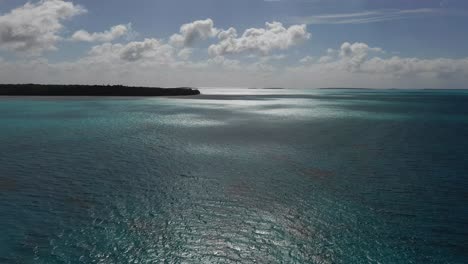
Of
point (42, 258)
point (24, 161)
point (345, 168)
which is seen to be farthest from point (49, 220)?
point (345, 168)

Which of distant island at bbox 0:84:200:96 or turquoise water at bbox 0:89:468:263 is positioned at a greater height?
distant island at bbox 0:84:200:96

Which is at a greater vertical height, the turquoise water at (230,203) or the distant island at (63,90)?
the distant island at (63,90)

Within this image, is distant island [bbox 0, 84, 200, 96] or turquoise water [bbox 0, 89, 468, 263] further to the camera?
distant island [bbox 0, 84, 200, 96]

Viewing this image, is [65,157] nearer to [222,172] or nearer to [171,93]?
[222,172]

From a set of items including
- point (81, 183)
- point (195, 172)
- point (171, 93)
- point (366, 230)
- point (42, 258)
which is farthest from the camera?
point (171, 93)

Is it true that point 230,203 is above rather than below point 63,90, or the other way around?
below

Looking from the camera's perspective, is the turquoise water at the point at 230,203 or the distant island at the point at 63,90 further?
the distant island at the point at 63,90

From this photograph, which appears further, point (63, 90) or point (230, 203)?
point (63, 90)

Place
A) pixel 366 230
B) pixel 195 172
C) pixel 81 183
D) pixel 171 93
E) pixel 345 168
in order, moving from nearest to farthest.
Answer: pixel 366 230 < pixel 81 183 < pixel 195 172 < pixel 345 168 < pixel 171 93

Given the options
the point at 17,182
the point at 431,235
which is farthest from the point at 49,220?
the point at 431,235

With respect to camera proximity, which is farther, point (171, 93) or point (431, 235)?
point (171, 93)
